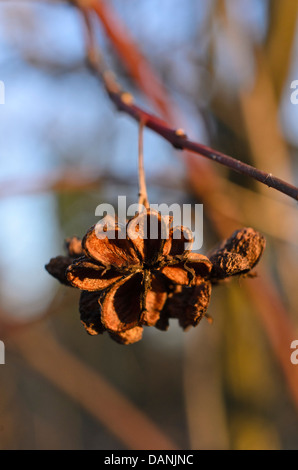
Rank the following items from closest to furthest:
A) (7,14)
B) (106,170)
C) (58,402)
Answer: (106,170)
(7,14)
(58,402)

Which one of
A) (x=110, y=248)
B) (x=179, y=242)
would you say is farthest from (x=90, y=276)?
(x=179, y=242)

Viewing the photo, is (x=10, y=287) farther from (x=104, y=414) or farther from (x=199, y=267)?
(x=199, y=267)

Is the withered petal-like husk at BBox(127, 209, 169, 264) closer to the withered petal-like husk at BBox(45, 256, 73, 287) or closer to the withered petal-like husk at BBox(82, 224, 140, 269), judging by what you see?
the withered petal-like husk at BBox(82, 224, 140, 269)

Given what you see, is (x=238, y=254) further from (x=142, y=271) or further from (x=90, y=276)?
(x=90, y=276)

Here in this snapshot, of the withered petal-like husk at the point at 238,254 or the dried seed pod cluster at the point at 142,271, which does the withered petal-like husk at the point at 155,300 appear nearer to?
the dried seed pod cluster at the point at 142,271

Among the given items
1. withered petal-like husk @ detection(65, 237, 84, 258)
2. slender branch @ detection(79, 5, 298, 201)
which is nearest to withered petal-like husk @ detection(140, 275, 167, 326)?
withered petal-like husk @ detection(65, 237, 84, 258)

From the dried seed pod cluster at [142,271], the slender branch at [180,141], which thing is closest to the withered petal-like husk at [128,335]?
the dried seed pod cluster at [142,271]
